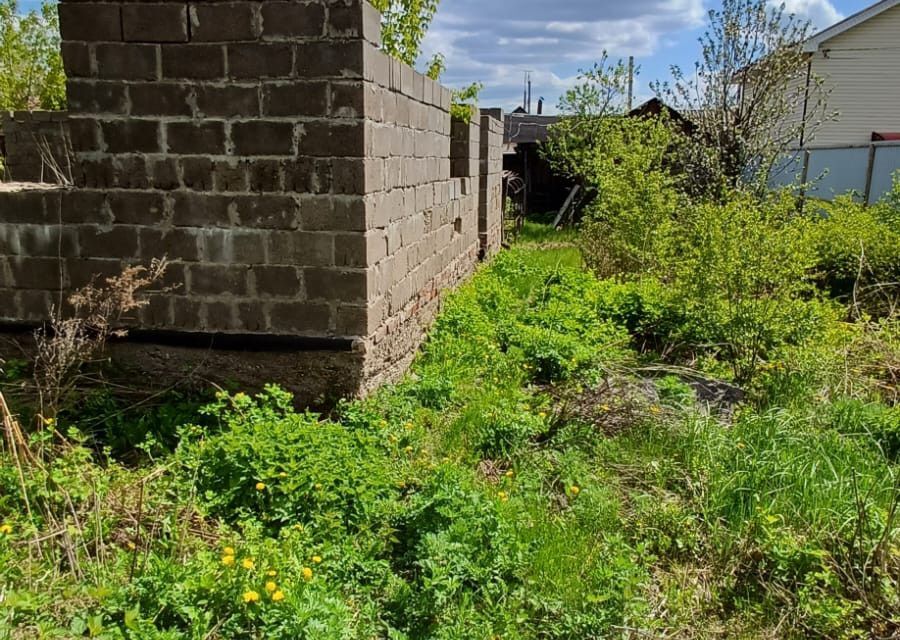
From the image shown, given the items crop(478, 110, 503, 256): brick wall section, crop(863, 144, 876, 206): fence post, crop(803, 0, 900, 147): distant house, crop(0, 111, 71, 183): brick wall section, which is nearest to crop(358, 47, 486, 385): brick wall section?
crop(478, 110, 503, 256): brick wall section

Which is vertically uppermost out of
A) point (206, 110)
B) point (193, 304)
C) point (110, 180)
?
point (206, 110)

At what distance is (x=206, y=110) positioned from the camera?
392 cm

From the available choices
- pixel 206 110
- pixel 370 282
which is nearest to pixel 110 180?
pixel 206 110

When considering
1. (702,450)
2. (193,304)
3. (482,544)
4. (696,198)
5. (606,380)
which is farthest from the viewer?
(696,198)

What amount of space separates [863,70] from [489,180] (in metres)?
17.3

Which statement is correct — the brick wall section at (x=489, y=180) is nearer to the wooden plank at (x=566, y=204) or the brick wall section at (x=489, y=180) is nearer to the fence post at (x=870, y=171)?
the wooden plank at (x=566, y=204)

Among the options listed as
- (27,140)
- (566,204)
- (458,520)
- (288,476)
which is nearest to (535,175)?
(566,204)

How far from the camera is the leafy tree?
27.5 feet

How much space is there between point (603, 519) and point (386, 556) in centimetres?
105

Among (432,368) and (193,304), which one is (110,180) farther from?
(432,368)

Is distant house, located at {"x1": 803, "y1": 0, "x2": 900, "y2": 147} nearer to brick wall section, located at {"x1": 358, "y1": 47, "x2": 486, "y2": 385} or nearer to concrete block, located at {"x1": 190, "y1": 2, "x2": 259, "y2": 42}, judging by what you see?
brick wall section, located at {"x1": 358, "y1": 47, "x2": 486, "y2": 385}

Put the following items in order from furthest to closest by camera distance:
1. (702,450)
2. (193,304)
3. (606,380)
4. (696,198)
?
(696,198) → (606,380) → (193,304) → (702,450)

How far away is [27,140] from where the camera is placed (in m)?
6.96

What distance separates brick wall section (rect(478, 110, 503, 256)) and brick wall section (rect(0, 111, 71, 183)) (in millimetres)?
4796
